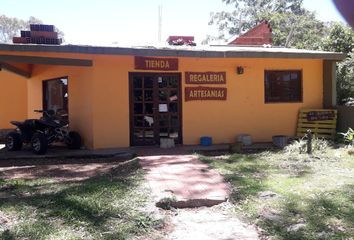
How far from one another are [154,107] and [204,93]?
4.62ft

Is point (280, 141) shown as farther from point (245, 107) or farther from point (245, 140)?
point (245, 107)

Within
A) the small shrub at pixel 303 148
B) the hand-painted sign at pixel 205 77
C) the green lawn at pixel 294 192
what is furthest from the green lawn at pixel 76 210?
the hand-painted sign at pixel 205 77

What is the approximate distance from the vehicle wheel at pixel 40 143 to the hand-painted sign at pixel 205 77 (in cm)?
393

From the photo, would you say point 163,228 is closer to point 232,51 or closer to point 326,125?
point 232,51

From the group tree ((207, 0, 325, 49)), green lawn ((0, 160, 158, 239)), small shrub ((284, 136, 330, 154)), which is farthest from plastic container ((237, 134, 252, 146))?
tree ((207, 0, 325, 49))

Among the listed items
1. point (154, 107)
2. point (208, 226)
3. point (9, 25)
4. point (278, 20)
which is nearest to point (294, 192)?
point (208, 226)

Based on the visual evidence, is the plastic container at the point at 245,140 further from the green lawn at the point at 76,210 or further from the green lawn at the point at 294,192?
the green lawn at the point at 76,210

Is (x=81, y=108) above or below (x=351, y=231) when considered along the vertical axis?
above

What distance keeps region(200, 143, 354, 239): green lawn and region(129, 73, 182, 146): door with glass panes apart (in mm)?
2985

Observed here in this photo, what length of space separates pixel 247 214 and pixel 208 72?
24.3ft

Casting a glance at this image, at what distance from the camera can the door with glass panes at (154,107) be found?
456 inches

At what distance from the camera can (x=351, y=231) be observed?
4.34m

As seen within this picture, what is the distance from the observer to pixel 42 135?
34.0ft

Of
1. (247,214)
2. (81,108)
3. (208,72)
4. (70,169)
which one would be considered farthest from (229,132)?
(247,214)
